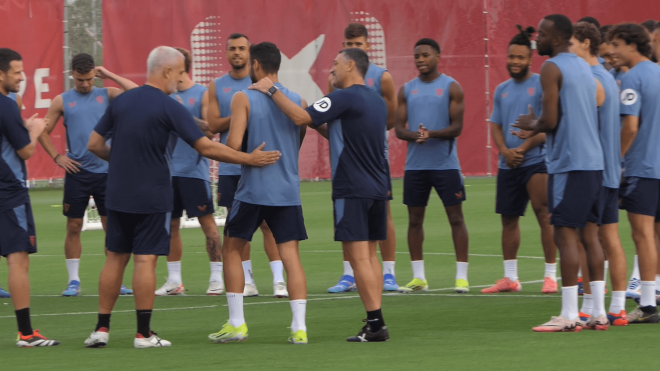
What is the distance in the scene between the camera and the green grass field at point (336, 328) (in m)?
6.61

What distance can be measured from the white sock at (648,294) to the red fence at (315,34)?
18.1 meters

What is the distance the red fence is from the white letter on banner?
15cm

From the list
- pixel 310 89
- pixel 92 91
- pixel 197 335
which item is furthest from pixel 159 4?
pixel 197 335

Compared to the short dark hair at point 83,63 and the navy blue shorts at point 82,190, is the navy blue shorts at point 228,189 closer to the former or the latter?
the navy blue shorts at point 82,190

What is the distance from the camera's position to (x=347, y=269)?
10.5 meters

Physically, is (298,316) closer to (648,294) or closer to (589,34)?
(648,294)

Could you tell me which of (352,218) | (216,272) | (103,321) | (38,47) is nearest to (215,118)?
(216,272)

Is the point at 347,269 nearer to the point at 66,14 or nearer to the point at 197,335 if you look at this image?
the point at 197,335

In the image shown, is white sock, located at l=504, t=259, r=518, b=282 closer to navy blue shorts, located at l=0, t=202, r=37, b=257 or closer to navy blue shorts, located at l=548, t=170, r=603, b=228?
navy blue shorts, located at l=548, t=170, r=603, b=228

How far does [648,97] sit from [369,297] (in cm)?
279

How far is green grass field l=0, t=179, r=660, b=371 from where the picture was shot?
6.61 meters

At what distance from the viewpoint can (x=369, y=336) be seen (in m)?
7.39

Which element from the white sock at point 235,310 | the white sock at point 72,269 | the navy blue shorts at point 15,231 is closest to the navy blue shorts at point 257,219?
the white sock at point 235,310

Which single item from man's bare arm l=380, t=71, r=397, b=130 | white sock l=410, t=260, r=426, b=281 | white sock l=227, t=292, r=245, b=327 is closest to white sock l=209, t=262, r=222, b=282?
white sock l=410, t=260, r=426, b=281
